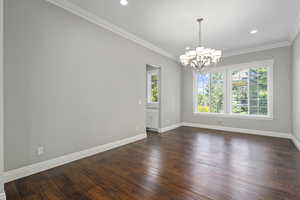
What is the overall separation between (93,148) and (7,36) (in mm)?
2462

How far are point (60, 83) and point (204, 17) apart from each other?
331 cm

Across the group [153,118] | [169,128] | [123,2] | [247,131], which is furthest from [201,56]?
[247,131]

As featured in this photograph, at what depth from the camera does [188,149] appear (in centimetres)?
342

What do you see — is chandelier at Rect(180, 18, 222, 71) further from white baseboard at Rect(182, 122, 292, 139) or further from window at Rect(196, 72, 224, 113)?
white baseboard at Rect(182, 122, 292, 139)

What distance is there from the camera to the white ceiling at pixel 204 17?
8.54 ft

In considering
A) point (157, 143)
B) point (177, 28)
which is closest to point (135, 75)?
point (177, 28)

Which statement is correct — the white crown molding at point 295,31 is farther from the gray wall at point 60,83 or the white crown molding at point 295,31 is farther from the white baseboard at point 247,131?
the gray wall at point 60,83

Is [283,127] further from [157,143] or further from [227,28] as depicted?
[157,143]

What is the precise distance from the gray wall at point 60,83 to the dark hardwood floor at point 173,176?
51cm

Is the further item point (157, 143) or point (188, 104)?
point (188, 104)

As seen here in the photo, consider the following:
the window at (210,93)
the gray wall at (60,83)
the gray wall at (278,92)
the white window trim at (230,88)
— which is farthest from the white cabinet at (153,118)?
the gray wall at (278,92)

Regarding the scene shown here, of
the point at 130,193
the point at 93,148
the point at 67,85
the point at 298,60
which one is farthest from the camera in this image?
the point at 298,60

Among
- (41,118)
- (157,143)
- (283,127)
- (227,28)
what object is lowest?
(157,143)

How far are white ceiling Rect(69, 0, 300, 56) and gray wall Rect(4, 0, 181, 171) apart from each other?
0.57 metres
